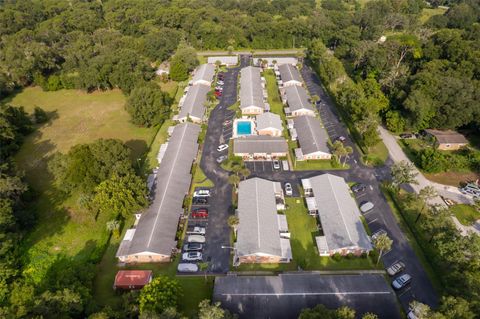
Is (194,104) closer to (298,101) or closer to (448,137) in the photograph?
(298,101)

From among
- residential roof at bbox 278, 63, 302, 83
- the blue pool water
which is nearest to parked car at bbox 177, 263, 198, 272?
the blue pool water

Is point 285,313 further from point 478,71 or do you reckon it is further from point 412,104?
point 478,71

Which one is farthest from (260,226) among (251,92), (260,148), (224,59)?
(224,59)

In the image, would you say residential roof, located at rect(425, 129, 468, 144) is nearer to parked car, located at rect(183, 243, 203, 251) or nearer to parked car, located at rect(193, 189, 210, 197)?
parked car, located at rect(193, 189, 210, 197)

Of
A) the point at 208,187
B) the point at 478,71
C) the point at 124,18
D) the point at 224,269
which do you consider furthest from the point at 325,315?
the point at 124,18

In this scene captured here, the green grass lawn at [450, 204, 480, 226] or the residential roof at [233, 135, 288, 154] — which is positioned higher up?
the residential roof at [233, 135, 288, 154]
